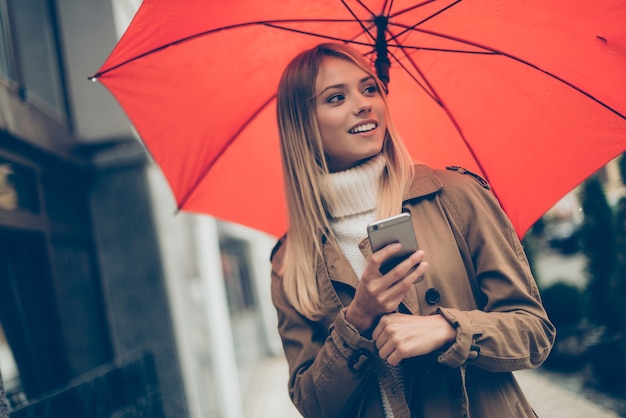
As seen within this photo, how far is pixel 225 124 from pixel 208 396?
3.96 metres

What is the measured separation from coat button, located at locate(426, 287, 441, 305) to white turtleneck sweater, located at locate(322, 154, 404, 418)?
313mm

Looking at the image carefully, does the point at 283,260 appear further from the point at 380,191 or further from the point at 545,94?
the point at 545,94

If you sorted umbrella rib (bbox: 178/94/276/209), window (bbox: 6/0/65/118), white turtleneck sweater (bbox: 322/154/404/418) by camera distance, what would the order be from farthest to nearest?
window (bbox: 6/0/65/118) < umbrella rib (bbox: 178/94/276/209) < white turtleneck sweater (bbox: 322/154/404/418)

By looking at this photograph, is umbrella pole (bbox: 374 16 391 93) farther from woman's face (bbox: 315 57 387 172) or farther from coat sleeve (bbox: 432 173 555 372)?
coat sleeve (bbox: 432 173 555 372)

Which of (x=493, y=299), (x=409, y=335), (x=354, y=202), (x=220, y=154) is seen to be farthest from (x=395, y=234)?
(x=220, y=154)

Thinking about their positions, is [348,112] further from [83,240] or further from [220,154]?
[83,240]

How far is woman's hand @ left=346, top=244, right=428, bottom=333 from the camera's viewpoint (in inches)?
70.7

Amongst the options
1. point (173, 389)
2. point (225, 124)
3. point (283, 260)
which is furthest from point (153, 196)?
point (283, 260)

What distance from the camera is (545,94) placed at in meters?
2.56

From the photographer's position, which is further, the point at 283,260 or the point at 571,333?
the point at 571,333

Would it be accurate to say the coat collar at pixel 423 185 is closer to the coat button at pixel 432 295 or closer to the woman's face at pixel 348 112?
the woman's face at pixel 348 112

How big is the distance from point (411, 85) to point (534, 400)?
5.14m

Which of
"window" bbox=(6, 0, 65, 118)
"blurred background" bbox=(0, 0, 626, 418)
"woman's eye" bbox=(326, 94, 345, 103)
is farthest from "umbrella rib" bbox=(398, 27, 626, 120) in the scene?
"window" bbox=(6, 0, 65, 118)

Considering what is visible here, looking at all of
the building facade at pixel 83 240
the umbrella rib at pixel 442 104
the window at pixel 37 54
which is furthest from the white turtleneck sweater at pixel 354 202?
the window at pixel 37 54
